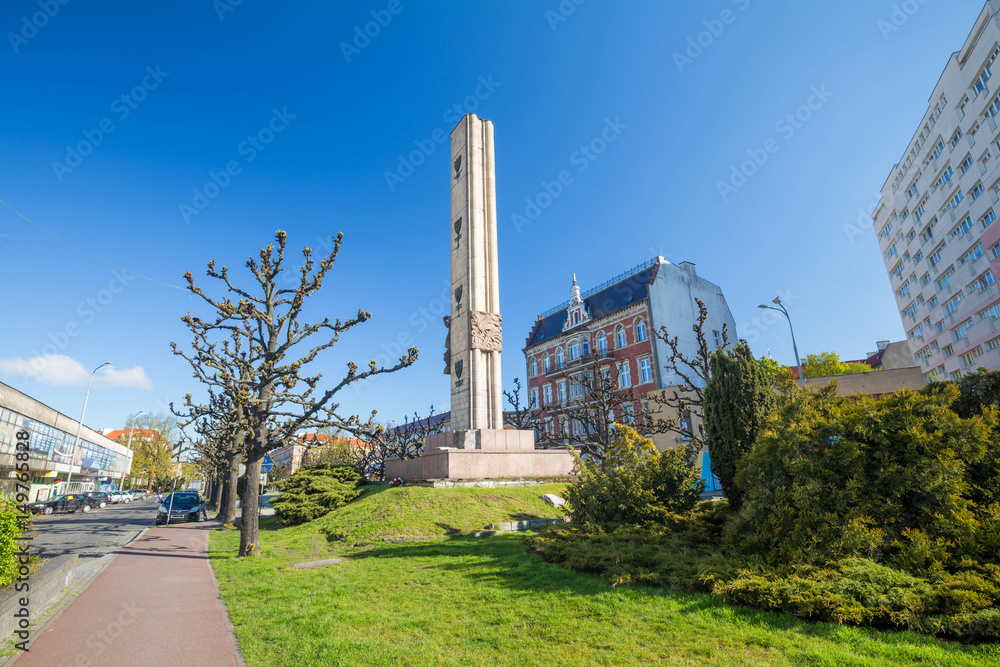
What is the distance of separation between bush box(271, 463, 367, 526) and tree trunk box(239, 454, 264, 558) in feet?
16.7

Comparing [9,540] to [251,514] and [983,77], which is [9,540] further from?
[983,77]

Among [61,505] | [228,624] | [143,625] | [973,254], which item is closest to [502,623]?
[228,624]

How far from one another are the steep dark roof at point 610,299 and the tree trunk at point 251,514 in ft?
116

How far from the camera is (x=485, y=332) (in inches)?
857

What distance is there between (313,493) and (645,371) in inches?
1177

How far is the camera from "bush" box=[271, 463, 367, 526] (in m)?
18.5

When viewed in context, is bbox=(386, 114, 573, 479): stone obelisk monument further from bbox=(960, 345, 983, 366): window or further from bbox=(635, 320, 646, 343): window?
bbox=(960, 345, 983, 366): window

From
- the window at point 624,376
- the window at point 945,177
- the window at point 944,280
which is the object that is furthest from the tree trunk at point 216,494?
the window at point 945,177

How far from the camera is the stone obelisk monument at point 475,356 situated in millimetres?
19984

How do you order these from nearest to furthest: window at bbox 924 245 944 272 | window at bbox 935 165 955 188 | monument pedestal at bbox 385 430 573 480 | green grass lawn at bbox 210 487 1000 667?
1. green grass lawn at bbox 210 487 1000 667
2. monument pedestal at bbox 385 430 573 480
3. window at bbox 935 165 955 188
4. window at bbox 924 245 944 272

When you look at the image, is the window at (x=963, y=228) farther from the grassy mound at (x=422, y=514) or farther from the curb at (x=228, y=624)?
the curb at (x=228, y=624)

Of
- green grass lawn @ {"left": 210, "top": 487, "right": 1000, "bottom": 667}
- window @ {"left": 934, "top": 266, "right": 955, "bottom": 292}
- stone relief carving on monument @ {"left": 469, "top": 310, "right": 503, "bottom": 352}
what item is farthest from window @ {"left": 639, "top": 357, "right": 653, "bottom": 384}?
green grass lawn @ {"left": 210, "top": 487, "right": 1000, "bottom": 667}

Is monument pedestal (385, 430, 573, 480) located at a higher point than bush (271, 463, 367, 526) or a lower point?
higher

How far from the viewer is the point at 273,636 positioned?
6.06 metres
